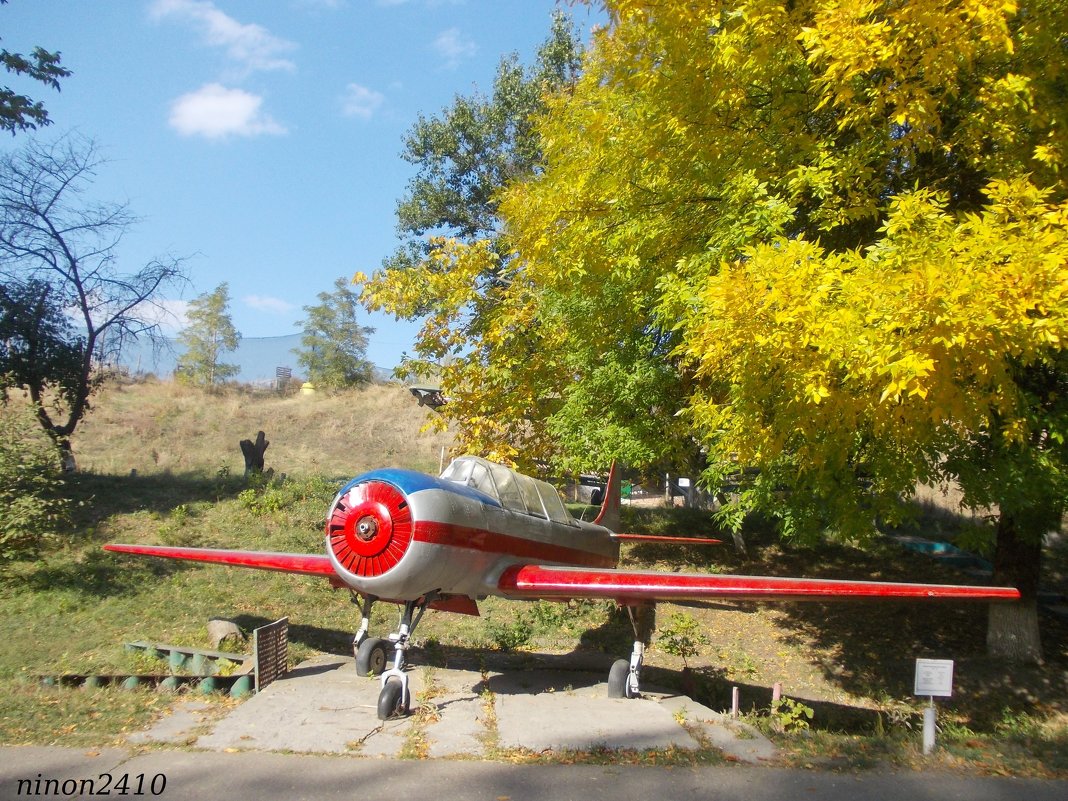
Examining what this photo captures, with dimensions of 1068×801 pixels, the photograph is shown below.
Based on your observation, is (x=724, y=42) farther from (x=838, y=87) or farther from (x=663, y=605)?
(x=663, y=605)

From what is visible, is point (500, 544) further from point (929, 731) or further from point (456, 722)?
point (929, 731)

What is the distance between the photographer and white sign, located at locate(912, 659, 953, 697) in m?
5.98

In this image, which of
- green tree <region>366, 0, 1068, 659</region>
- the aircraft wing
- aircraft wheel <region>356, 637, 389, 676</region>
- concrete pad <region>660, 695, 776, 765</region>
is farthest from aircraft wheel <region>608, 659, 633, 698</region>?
aircraft wheel <region>356, 637, 389, 676</region>

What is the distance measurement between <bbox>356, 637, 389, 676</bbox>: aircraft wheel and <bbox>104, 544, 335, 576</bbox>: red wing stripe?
3.12 feet

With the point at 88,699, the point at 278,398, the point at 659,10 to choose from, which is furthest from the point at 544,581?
the point at 278,398

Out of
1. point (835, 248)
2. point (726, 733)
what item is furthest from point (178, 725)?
point (835, 248)

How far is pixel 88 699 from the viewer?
673 centimetres

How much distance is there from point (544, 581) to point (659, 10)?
6.33 meters

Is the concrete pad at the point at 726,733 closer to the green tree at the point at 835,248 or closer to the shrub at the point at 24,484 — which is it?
the green tree at the point at 835,248

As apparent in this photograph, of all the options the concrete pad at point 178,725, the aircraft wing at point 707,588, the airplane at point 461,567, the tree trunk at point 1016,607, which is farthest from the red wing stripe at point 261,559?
the tree trunk at point 1016,607

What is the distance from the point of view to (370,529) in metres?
6.71

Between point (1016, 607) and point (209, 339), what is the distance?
47.2 metres

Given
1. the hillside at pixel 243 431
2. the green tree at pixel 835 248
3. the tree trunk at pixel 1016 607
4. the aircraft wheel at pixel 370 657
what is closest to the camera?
the green tree at pixel 835 248

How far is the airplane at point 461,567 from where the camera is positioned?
22.1 ft
